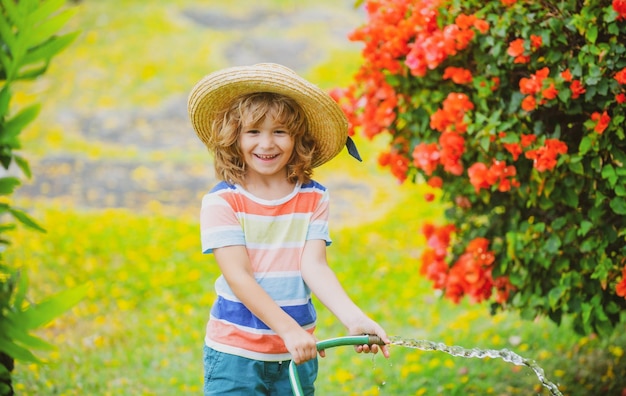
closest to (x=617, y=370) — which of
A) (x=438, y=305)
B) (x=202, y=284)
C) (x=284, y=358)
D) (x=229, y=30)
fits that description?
(x=438, y=305)

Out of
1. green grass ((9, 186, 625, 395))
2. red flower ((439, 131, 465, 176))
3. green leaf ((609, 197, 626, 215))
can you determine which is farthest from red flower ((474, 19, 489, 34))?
green grass ((9, 186, 625, 395))

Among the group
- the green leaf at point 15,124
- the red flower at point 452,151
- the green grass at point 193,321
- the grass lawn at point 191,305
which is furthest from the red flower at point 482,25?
the green leaf at point 15,124

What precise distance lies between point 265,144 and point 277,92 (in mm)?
172

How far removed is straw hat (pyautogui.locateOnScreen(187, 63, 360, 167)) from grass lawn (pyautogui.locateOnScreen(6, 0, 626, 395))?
0.82m

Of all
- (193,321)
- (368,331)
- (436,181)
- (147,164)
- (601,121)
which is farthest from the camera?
(147,164)

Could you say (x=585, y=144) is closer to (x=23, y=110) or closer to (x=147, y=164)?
(x=23, y=110)

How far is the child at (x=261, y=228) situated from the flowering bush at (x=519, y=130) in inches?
33.0

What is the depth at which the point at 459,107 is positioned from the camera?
303 cm

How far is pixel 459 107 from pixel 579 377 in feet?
5.54

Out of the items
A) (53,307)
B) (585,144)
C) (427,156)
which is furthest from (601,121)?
(53,307)

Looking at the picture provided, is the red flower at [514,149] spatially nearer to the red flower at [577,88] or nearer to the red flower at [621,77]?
the red flower at [577,88]

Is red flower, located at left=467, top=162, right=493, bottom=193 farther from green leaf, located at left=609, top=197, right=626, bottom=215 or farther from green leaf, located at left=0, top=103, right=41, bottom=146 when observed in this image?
green leaf, located at left=0, top=103, right=41, bottom=146

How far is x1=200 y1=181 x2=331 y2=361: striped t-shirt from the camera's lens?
7.55 ft

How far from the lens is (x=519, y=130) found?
9.66ft
